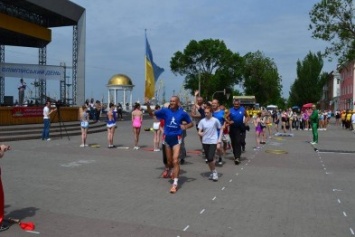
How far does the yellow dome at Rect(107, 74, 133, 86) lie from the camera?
213 ft

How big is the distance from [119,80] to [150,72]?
55127mm

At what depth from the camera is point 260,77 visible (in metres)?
84.1

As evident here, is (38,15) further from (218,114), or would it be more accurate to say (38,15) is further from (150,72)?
(218,114)

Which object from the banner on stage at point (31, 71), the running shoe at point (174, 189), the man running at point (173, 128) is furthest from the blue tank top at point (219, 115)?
the banner on stage at point (31, 71)

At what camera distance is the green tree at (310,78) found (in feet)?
291

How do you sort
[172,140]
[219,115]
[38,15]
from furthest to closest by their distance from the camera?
[38,15]
[219,115]
[172,140]

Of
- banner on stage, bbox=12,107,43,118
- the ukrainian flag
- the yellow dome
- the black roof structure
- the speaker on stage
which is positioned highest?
the black roof structure

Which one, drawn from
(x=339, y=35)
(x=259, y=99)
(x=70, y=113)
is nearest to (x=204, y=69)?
(x=259, y=99)

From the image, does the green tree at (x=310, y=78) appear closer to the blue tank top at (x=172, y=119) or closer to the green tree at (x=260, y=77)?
the green tree at (x=260, y=77)

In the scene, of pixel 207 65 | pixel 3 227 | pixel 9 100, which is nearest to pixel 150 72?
pixel 3 227

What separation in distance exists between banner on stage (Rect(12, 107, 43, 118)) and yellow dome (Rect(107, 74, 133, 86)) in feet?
139

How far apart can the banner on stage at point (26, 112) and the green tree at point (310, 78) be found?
7439 cm

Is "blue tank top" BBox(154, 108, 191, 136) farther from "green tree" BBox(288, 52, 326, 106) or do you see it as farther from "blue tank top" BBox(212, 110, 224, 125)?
"green tree" BBox(288, 52, 326, 106)

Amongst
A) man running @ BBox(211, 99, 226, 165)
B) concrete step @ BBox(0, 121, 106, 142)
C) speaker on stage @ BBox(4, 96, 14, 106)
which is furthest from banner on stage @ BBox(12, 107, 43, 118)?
man running @ BBox(211, 99, 226, 165)
